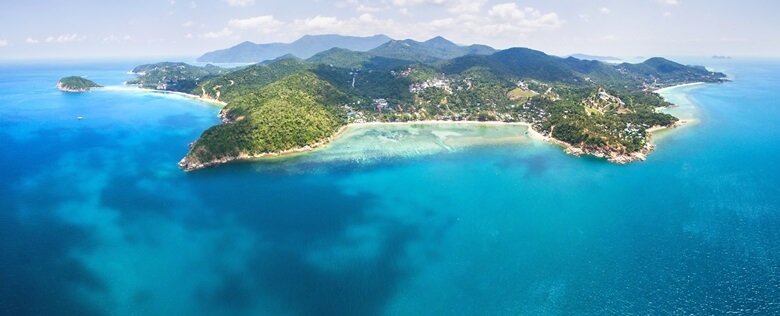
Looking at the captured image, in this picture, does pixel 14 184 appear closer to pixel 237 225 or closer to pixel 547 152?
pixel 237 225

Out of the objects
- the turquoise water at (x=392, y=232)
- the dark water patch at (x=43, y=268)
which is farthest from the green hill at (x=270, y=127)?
the dark water patch at (x=43, y=268)

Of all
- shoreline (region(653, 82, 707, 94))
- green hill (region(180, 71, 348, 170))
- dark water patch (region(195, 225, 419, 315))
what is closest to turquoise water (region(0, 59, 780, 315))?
dark water patch (region(195, 225, 419, 315))

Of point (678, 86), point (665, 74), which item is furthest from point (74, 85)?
point (665, 74)

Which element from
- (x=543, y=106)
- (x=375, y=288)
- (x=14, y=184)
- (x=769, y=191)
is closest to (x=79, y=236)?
(x=14, y=184)

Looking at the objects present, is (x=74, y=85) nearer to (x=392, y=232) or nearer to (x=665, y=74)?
(x=392, y=232)

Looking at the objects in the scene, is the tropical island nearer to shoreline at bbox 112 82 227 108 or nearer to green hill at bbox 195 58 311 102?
green hill at bbox 195 58 311 102

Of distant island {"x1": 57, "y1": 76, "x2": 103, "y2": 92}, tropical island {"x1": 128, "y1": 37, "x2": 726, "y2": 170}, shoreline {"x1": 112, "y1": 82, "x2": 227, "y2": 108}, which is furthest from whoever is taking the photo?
distant island {"x1": 57, "y1": 76, "x2": 103, "y2": 92}
